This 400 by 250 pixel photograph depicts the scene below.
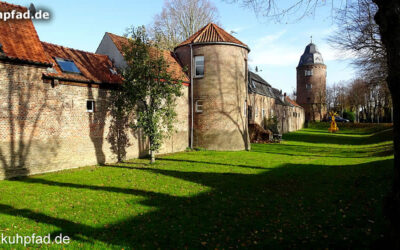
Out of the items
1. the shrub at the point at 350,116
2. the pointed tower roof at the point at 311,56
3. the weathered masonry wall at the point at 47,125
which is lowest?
the weathered masonry wall at the point at 47,125

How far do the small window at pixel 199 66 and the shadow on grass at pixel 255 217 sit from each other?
40.9 feet

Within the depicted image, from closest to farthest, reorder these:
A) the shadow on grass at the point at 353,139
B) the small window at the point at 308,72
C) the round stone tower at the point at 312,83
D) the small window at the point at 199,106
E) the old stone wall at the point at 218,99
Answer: the old stone wall at the point at 218,99 → the small window at the point at 199,106 → the shadow on grass at the point at 353,139 → the round stone tower at the point at 312,83 → the small window at the point at 308,72

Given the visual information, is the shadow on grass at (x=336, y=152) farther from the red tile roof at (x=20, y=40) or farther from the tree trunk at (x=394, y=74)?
the red tile roof at (x=20, y=40)

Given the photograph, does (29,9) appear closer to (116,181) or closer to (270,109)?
(116,181)

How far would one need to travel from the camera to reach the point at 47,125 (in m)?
13.4

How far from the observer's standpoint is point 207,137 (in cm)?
2114

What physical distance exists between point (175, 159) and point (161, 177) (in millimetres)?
5113

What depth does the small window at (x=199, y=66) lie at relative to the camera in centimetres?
2148

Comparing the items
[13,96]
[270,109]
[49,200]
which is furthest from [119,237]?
[270,109]

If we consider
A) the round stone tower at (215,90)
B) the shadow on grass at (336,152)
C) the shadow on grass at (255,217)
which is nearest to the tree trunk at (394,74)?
the shadow on grass at (255,217)

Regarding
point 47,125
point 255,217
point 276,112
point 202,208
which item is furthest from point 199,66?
point 276,112

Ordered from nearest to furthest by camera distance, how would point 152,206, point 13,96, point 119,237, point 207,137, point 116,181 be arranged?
point 119,237 < point 152,206 < point 116,181 < point 13,96 < point 207,137

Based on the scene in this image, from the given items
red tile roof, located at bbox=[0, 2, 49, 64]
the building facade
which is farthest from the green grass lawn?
red tile roof, located at bbox=[0, 2, 49, 64]

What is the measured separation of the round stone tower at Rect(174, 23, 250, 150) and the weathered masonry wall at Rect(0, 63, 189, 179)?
741 cm
